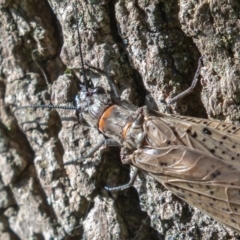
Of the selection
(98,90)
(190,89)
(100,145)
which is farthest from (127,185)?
(190,89)

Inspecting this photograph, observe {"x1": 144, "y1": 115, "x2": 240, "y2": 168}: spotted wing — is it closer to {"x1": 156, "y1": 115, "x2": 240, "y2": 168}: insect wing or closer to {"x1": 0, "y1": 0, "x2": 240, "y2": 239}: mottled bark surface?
{"x1": 156, "y1": 115, "x2": 240, "y2": 168}: insect wing

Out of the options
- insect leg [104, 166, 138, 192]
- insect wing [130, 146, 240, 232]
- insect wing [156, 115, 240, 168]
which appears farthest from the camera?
insect leg [104, 166, 138, 192]

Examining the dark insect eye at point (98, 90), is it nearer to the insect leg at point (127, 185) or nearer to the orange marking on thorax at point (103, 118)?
the orange marking on thorax at point (103, 118)

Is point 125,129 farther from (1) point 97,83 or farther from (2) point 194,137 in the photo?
(2) point 194,137

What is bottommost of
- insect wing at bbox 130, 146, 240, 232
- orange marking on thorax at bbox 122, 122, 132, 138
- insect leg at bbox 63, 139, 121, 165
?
insect wing at bbox 130, 146, 240, 232

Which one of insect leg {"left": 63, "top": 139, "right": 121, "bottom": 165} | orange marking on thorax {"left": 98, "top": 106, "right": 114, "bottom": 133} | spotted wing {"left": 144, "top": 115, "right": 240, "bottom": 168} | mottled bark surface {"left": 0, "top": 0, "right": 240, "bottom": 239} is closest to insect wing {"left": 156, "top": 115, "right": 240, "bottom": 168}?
spotted wing {"left": 144, "top": 115, "right": 240, "bottom": 168}

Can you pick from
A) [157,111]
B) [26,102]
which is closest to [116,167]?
[157,111]
